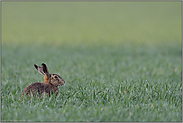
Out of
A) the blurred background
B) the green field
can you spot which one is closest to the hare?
the green field

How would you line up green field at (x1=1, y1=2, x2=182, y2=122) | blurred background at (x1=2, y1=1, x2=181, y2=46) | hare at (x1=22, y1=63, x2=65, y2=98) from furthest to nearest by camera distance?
1. blurred background at (x1=2, y1=1, x2=181, y2=46)
2. hare at (x1=22, y1=63, x2=65, y2=98)
3. green field at (x1=1, y1=2, x2=182, y2=122)

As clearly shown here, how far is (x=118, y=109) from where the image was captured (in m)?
4.20

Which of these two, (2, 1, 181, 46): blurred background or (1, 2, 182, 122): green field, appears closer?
(1, 2, 182, 122): green field

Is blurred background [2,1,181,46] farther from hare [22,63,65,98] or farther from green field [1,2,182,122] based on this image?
hare [22,63,65,98]

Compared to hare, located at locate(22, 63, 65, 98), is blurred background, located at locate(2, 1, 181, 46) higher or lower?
higher

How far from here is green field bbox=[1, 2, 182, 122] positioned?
4.19 meters

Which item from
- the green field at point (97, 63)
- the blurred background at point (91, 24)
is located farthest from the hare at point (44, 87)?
the blurred background at point (91, 24)

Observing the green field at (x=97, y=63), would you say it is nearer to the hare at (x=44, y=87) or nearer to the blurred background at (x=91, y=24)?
the blurred background at (x=91, y=24)

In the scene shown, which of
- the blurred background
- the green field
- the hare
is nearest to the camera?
the green field

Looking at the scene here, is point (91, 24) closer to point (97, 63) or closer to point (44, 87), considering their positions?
point (97, 63)

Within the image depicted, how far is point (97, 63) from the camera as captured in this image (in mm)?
9344

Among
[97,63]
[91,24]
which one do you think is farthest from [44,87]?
[91,24]

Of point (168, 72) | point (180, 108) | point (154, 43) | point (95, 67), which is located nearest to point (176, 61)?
point (168, 72)

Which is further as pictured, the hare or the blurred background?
the blurred background
